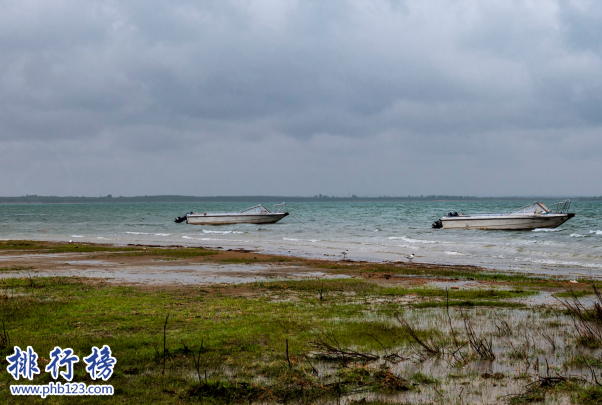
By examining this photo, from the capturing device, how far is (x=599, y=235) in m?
41.8

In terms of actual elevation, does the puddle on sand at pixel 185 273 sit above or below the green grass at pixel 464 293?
below

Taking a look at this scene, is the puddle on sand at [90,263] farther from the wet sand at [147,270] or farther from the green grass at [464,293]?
the green grass at [464,293]

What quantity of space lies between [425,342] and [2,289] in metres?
12.2

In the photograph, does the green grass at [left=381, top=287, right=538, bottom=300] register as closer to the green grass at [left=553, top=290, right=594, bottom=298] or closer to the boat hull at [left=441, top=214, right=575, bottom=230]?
the green grass at [left=553, top=290, right=594, bottom=298]

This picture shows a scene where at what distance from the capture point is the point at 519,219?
48906mm

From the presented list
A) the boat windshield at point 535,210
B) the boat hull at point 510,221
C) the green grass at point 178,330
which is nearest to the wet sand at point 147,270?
the green grass at point 178,330

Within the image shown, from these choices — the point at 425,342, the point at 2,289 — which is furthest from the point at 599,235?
the point at 2,289

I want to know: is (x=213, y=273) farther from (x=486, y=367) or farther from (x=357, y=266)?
(x=486, y=367)

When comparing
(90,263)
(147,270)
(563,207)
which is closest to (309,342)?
(147,270)

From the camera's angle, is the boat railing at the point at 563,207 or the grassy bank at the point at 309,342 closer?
the grassy bank at the point at 309,342

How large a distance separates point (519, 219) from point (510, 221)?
0.90 meters

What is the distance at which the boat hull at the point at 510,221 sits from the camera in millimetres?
48344

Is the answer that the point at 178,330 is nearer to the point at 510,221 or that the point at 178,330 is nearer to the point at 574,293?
the point at 574,293

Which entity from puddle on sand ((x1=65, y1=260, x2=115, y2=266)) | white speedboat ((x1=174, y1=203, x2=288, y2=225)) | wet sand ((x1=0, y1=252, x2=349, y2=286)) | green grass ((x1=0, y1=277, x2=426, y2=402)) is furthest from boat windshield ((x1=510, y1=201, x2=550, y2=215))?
green grass ((x1=0, y1=277, x2=426, y2=402))
